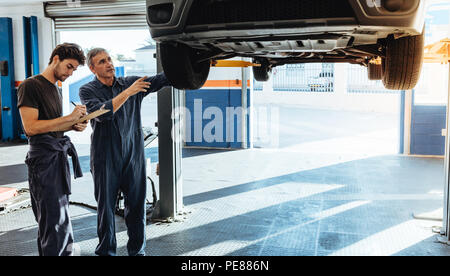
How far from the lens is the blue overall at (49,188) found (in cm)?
240

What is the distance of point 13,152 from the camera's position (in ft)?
25.3

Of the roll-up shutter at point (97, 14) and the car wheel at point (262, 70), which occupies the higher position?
the roll-up shutter at point (97, 14)

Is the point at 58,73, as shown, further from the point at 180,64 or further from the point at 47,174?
the point at 180,64

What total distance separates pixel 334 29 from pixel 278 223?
2249 mm

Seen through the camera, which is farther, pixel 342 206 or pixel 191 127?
pixel 191 127

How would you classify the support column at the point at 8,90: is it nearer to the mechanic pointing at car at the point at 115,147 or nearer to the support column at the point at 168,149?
the support column at the point at 168,149

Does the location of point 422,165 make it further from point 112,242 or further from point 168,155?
point 112,242

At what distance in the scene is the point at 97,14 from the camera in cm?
824

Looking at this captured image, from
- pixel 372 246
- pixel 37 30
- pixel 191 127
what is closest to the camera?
pixel 372 246

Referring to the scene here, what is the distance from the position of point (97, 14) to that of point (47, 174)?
655 centimetres

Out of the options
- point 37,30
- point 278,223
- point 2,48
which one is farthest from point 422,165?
point 2,48

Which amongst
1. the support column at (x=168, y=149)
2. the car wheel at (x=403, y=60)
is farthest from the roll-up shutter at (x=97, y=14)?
the car wheel at (x=403, y=60)

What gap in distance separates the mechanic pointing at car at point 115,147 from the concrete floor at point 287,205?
51 centimetres

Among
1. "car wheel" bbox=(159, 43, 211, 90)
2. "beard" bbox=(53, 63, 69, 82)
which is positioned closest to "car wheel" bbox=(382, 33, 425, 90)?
"car wheel" bbox=(159, 43, 211, 90)
